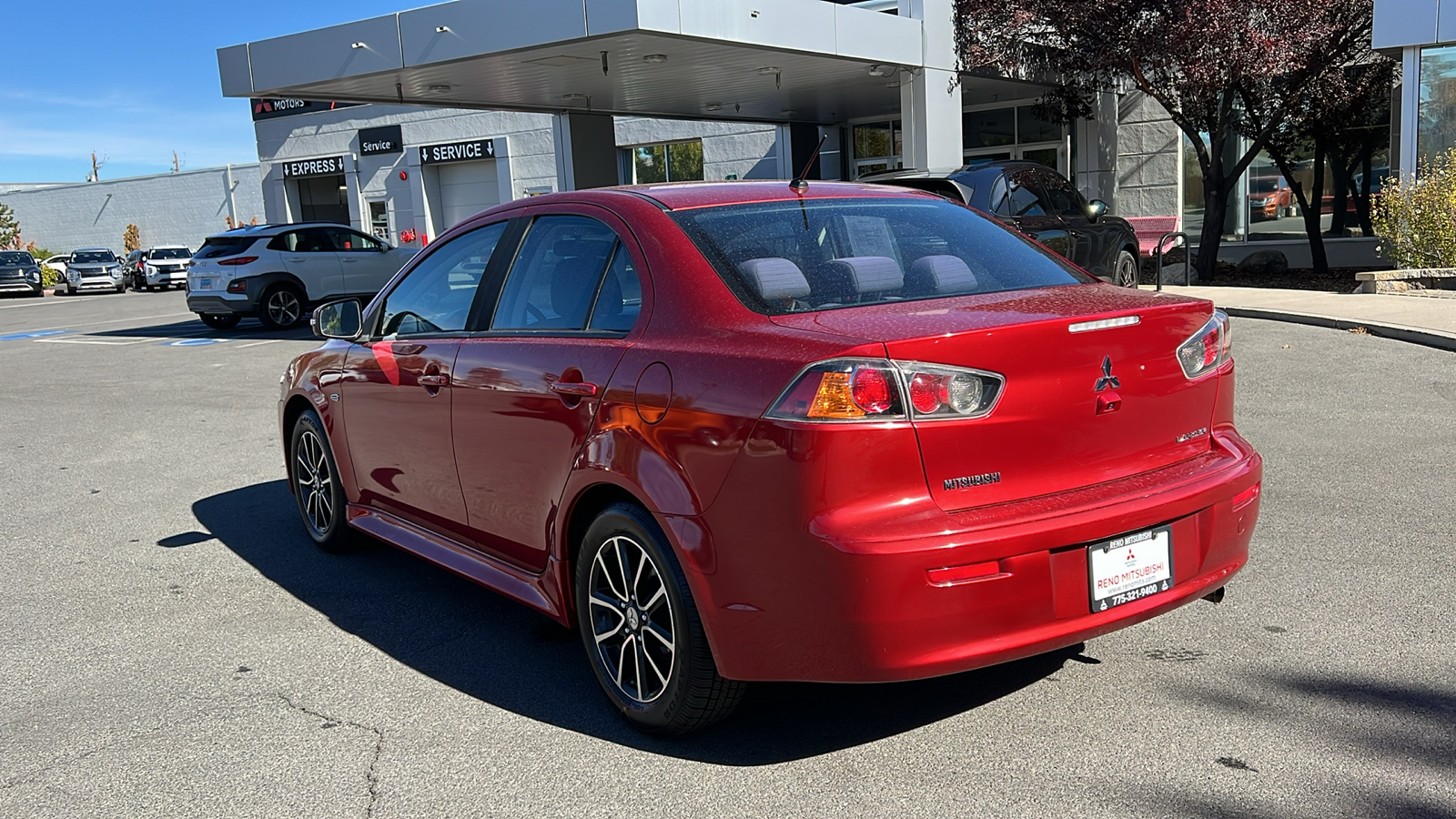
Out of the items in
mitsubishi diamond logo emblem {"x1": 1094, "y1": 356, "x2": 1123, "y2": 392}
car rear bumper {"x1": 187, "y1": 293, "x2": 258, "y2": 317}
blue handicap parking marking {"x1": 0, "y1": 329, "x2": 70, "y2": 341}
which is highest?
mitsubishi diamond logo emblem {"x1": 1094, "y1": 356, "x2": 1123, "y2": 392}

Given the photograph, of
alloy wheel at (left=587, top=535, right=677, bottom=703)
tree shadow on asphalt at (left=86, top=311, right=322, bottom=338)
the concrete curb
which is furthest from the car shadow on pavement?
alloy wheel at (left=587, top=535, right=677, bottom=703)

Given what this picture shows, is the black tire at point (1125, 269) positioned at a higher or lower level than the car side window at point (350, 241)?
lower

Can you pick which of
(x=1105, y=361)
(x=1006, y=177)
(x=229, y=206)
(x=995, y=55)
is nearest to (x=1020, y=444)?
(x=1105, y=361)

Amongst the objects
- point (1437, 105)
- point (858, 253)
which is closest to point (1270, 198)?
point (1437, 105)

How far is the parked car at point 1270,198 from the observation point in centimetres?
2169

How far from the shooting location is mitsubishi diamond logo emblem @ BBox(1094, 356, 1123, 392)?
3.29 m

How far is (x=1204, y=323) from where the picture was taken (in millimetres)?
3666

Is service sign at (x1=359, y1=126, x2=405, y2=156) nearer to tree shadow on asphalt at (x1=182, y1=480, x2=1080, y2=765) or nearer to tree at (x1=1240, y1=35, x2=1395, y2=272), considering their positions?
tree at (x1=1240, y1=35, x2=1395, y2=272)

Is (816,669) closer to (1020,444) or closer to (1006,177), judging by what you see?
(1020,444)

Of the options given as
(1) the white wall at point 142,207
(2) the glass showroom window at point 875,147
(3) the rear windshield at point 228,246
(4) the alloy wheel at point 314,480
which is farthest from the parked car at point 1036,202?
(1) the white wall at point 142,207

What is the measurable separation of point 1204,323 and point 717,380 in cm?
157

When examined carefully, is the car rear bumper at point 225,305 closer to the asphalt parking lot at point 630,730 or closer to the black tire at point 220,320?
→ the black tire at point 220,320

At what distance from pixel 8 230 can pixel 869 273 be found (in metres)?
65.5

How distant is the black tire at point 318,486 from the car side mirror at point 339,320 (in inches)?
19.7
